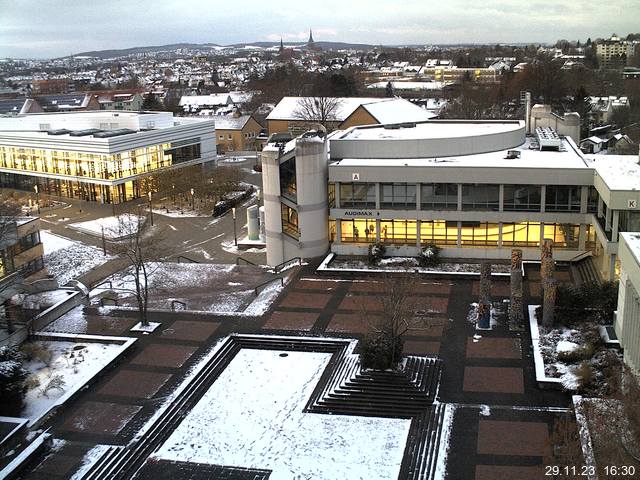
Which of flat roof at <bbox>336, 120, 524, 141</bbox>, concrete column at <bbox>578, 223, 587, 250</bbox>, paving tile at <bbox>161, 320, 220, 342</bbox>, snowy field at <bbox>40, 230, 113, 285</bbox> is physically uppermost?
flat roof at <bbox>336, 120, 524, 141</bbox>

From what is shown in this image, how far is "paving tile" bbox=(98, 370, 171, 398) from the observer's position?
28.2m

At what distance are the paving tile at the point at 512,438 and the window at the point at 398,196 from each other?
21094 mm

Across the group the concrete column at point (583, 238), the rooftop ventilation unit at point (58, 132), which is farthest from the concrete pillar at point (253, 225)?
the rooftop ventilation unit at point (58, 132)

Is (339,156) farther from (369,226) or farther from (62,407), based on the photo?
(62,407)

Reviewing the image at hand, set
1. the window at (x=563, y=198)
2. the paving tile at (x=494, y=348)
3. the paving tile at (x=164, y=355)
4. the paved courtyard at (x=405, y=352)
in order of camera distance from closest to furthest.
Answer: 1. the paved courtyard at (x=405, y=352)
2. the paving tile at (x=494, y=348)
3. the paving tile at (x=164, y=355)
4. the window at (x=563, y=198)

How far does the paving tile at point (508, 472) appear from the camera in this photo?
21.7m

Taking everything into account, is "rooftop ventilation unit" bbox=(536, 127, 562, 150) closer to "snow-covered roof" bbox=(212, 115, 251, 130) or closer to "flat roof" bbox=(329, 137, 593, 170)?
"flat roof" bbox=(329, 137, 593, 170)

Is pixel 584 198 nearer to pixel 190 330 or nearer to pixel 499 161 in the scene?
pixel 499 161

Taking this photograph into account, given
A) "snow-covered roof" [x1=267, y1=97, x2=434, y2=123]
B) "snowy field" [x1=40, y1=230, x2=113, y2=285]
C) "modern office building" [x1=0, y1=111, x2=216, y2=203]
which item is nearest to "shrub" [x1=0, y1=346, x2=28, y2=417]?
"snowy field" [x1=40, y1=230, x2=113, y2=285]

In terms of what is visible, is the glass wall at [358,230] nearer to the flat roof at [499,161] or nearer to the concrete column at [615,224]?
the flat roof at [499,161]

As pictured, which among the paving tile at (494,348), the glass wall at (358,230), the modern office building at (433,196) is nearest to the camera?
the paving tile at (494,348)

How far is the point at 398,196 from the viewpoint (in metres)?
44.2

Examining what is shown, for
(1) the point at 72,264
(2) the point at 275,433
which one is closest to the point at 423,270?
(2) the point at 275,433

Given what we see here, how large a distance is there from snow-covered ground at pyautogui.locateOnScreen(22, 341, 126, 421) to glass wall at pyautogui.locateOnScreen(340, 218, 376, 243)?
57.9 ft
